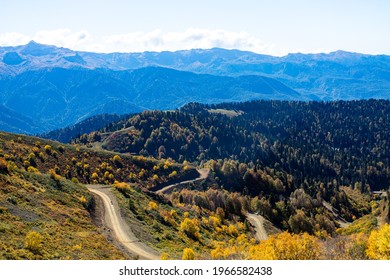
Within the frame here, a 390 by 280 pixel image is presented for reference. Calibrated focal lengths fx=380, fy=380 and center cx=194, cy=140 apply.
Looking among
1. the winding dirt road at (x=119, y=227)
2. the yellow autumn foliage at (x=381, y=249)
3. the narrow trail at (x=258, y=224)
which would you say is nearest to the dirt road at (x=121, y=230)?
the winding dirt road at (x=119, y=227)

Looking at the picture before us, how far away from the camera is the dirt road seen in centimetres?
8209

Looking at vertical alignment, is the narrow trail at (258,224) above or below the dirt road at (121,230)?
below

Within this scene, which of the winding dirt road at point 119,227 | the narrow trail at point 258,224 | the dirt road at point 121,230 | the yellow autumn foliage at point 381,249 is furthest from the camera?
the narrow trail at point 258,224

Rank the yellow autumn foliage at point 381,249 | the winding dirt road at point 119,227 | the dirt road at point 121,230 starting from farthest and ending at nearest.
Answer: the winding dirt road at point 119,227, the dirt road at point 121,230, the yellow autumn foliage at point 381,249

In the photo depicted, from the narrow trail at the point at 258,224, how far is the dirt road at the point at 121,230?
6421 centimetres

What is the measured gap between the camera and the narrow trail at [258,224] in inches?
6176

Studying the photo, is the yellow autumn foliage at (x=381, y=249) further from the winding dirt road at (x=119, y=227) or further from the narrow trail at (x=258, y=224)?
the narrow trail at (x=258, y=224)

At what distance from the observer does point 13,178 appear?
3932 inches

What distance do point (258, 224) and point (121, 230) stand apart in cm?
9399

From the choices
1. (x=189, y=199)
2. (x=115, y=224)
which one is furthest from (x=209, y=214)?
(x=115, y=224)

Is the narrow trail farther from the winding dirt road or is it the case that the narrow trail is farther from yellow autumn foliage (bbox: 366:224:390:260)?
yellow autumn foliage (bbox: 366:224:390:260)

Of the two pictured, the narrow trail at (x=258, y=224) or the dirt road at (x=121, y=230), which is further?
the narrow trail at (x=258, y=224)

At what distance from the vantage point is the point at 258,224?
17500 cm
